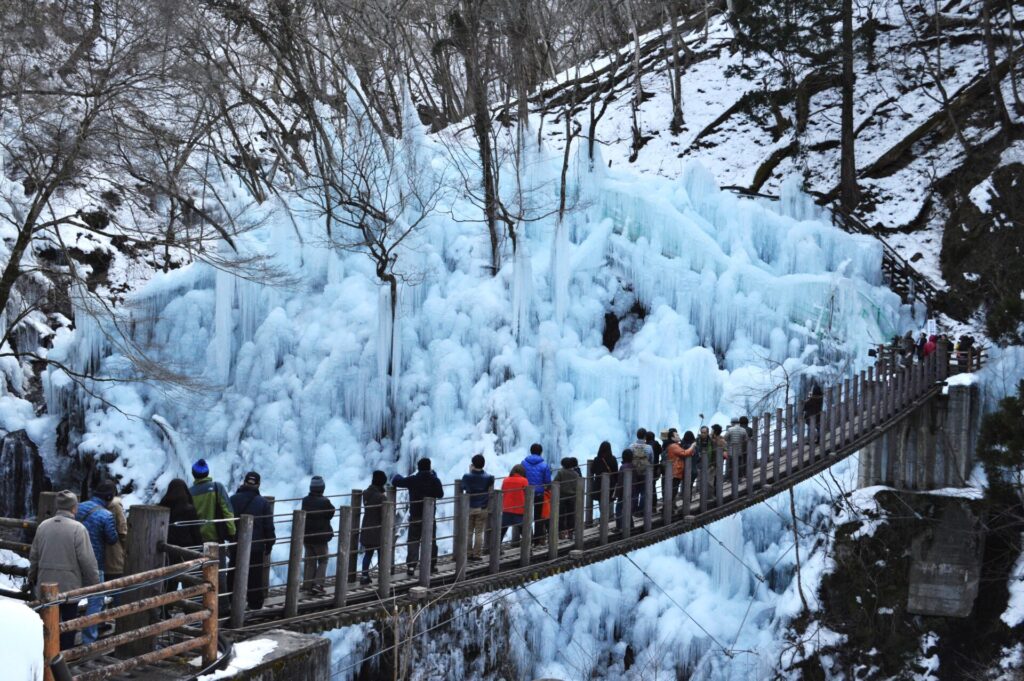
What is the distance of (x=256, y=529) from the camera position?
27.2ft

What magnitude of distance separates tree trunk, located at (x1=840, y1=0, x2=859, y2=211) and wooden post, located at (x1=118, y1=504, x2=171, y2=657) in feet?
67.9

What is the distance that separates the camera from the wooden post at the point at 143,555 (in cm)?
700

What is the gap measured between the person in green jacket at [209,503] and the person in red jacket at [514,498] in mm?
2764

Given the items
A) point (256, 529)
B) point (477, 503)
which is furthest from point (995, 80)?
point (256, 529)

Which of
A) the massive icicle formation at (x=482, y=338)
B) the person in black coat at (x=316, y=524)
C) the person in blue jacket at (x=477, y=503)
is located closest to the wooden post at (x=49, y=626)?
the person in black coat at (x=316, y=524)

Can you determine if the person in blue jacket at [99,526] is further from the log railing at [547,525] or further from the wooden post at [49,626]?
the wooden post at [49,626]

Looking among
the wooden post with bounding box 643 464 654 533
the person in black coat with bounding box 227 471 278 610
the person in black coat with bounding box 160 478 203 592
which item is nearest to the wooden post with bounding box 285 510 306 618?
the person in black coat with bounding box 227 471 278 610

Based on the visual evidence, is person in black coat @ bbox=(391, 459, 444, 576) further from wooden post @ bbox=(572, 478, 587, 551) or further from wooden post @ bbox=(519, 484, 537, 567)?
wooden post @ bbox=(572, 478, 587, 551)

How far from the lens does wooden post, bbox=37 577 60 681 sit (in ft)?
17.9

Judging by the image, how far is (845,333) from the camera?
20.7 metres

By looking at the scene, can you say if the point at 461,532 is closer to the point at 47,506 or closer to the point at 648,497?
the point at 648,497

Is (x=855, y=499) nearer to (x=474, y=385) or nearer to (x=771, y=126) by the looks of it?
(x=474, y=385)

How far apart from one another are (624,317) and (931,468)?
6164 mm

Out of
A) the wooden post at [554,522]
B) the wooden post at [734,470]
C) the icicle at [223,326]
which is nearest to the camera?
the wooden post at [554,522]
